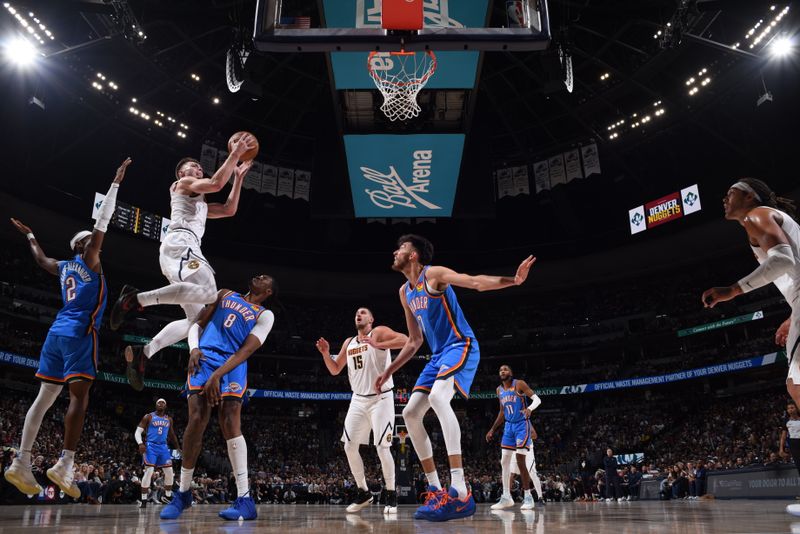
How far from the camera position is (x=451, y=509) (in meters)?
4.61

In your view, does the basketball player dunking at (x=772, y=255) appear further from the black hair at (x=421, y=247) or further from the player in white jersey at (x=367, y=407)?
the player in white jersey at (x=367, y=407)

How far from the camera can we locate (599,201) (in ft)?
105

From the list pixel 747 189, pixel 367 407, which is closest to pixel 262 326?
pixel 367 407

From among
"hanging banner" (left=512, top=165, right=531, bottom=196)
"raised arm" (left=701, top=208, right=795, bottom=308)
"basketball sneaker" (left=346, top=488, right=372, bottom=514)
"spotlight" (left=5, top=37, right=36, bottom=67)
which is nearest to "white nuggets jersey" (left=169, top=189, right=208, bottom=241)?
"basketball sneaker" (left=346, top=488, right=372, bottom=514)

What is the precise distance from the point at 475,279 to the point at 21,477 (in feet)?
15.3

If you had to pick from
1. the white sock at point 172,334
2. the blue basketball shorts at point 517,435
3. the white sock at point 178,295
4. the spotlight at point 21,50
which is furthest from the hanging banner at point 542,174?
the white sock at point 178,295

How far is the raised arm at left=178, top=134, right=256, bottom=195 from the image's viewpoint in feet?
17.6

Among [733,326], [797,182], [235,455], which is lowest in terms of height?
[235,455]

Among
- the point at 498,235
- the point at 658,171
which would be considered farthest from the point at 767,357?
the point at 498,235

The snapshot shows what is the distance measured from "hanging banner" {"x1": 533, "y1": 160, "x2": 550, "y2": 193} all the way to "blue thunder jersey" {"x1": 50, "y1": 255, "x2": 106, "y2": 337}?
73.6ft

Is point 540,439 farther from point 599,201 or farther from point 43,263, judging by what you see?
point 43,263

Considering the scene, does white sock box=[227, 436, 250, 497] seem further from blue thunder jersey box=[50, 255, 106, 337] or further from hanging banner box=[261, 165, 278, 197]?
hanging banner box=[261, 165, 278, 197]

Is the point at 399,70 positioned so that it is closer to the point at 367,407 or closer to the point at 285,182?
the point at 367,407

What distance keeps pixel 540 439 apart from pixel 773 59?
20983 mm
